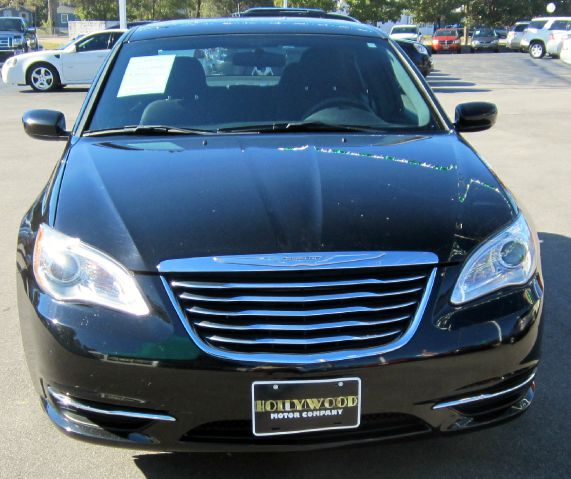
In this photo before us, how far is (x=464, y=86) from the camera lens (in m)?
20.6

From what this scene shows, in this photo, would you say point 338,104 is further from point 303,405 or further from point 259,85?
point 303,405

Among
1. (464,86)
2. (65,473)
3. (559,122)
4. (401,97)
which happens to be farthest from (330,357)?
(464,86)

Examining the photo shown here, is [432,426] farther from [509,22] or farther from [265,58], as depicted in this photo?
[509,22]

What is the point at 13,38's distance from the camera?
28.8m

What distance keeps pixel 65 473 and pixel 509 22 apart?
62373 millimetres

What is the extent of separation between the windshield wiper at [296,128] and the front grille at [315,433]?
5.42 ft

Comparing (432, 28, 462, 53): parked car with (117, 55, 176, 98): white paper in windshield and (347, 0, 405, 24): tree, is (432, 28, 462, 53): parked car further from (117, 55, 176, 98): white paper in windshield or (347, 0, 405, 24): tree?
(117, 55, 176, 98): white paper in windshield

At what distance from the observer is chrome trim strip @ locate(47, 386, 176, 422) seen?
2.37m

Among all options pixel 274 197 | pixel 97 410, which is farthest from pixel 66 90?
pixel 97 410

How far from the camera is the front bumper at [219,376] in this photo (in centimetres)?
232

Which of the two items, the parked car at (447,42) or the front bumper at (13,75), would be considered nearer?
the front bumper at (13,75)

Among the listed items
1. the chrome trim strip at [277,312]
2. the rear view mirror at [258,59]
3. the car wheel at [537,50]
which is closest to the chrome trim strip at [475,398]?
the chrome trim strip at [277,312]

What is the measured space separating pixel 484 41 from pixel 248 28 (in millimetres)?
40952

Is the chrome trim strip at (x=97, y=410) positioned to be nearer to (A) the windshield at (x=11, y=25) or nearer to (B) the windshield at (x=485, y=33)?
(A) the windshield at (x=11, y=25)
